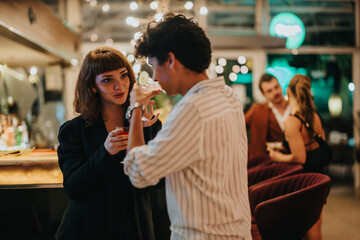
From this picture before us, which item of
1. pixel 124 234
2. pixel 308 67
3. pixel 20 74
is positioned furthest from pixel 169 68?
pixel 308 67

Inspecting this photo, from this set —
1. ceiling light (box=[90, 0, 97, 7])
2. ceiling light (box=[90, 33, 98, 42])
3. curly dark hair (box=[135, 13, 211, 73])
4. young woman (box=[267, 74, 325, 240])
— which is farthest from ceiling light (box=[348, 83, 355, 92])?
curly dark hair (box=[135, 13, 211, 73])

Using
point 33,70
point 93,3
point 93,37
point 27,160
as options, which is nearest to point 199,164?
point 27,160

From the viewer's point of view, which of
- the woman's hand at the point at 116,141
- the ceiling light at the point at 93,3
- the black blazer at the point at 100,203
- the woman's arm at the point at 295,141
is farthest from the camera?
the ceiling light at the point at 93,3

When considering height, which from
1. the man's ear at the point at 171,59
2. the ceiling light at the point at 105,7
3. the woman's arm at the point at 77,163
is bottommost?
the woman's arm at the point at 77,163

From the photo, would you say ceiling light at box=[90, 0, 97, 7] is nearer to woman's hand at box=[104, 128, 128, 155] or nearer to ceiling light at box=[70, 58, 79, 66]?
ceiling light at box=[70, 58, 79, 66]

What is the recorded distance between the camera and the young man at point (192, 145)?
3.55ft

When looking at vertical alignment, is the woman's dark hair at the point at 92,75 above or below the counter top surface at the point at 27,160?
above

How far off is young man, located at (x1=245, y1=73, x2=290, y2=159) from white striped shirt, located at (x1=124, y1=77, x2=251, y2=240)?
8.55ft

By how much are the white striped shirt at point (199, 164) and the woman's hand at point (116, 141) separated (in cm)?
27

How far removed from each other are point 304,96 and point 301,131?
1.07 ft

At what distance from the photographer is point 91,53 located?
166 centimetres

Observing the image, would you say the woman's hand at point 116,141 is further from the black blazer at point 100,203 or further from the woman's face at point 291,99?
the woman's face at point 291,99

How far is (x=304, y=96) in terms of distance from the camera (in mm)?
2912

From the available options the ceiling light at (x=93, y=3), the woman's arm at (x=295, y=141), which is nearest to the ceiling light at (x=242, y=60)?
the ceiling light at (x=93, y=3)
